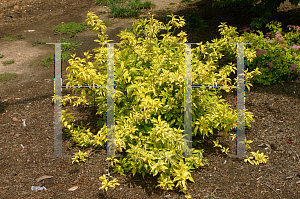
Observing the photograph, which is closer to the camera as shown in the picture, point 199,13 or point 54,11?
point 199,13

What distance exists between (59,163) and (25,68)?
3.31 m

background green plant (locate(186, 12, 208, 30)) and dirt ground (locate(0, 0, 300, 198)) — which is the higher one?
background green plant (locate(186, 12, 208, 30))

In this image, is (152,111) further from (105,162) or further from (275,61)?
(275,61)

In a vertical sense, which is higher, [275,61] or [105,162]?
[275,61]

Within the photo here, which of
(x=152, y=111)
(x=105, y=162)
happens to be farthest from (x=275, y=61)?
(x=105, y=162)

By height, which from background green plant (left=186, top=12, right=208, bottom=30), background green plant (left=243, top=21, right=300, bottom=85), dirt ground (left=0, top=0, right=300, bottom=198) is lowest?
dirt ground (left=0, top=0, right=300, bottom=198)

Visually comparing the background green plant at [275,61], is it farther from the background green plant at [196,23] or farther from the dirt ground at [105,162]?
the background green plant at [196,23]

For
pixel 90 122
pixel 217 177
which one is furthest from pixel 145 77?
pixel 217 177

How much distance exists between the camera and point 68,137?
12.3ft

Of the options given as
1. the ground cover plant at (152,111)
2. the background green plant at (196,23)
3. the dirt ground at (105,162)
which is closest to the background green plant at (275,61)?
the dirt ground at (105,162)

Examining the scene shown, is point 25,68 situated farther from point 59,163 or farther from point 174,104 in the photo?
point 174,104

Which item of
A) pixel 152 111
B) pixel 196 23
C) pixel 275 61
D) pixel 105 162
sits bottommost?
pixel 105 162

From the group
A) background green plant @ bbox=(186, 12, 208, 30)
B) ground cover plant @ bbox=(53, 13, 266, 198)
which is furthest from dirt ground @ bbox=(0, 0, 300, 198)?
background green plant @ bbox=(186, 12, 208, 30)

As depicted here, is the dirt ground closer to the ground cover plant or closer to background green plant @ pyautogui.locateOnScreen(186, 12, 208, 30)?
the ground cover plant
